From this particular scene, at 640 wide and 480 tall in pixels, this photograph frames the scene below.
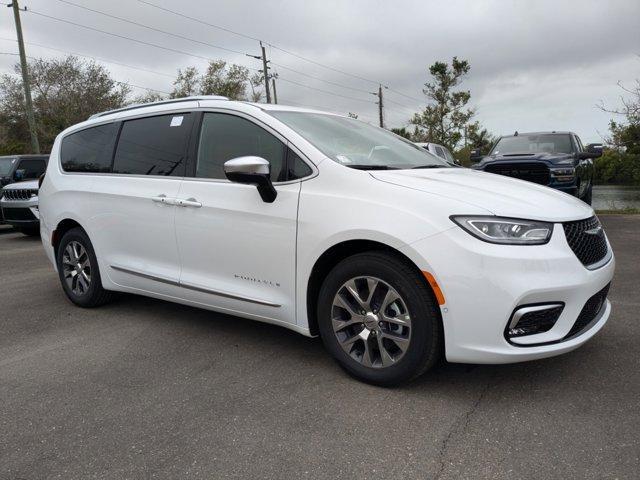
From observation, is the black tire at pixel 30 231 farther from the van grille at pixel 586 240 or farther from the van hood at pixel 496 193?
the van grille at pixel 586 240

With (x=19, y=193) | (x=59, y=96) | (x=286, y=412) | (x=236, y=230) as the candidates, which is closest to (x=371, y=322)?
(x=286, y=412)

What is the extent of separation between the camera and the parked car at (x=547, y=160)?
8383mm

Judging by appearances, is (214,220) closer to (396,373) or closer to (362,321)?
(362,321)

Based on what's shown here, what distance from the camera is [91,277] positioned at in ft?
15.1

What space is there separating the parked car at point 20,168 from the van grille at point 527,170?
31.1 feet

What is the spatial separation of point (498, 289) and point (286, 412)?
123cm

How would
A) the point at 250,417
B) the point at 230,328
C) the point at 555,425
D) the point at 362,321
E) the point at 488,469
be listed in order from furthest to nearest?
the point at 230,328
the point at 362,321
the point at 250,417
the point at 555,425
the point at 488,469

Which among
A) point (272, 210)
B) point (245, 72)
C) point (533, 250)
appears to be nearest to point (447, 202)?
point (533, 250)

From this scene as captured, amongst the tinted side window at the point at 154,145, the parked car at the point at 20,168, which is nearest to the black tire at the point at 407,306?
the tinted side window at the point at 154,145

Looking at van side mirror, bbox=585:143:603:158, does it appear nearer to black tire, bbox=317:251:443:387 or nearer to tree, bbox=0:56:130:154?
black tire, bbox=317:251:443:387

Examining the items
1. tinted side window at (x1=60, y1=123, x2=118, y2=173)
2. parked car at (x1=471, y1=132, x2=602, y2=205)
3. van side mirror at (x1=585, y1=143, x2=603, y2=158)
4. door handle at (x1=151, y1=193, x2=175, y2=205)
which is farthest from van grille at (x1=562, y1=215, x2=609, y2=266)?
van side mirror at (x1=585, y1=143, x2=603, y2=158)

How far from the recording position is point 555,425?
2502mm

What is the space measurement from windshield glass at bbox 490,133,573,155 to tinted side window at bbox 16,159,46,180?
960 cm

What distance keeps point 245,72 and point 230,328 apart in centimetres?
3618
